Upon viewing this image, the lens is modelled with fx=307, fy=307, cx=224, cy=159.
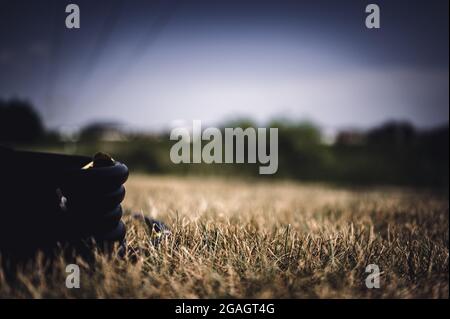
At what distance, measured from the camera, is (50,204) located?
5.49 ft

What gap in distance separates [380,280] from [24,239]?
198 centimetres

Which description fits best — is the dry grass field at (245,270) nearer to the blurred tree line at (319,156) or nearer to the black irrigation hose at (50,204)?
the black irrigation hose at (50,204)

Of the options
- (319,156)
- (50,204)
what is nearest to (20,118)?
(319,156)

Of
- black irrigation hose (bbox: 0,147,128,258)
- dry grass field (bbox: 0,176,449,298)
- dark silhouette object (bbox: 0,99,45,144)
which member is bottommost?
dry grass field (bbox: 0,176,449,298)

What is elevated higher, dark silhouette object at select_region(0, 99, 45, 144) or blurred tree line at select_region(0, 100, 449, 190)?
dark silhouette object at select_region(0, 99, 45, 144)

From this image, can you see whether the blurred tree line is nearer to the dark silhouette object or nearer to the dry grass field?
the dark silhouette object

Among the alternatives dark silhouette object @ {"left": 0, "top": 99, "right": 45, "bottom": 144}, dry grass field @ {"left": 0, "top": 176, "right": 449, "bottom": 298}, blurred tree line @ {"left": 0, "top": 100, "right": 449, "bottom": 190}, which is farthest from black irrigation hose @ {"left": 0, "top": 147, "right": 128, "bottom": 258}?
dark silhouette object @ {"left": 0, "top": 99, "right": 45, "bottom": 144}

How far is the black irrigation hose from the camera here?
1.65 meters

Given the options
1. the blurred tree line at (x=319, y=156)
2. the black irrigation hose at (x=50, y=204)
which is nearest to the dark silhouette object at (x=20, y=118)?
the blurred tree line at (x=319, y=156)

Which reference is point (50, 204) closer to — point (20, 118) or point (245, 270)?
point (245, 270)

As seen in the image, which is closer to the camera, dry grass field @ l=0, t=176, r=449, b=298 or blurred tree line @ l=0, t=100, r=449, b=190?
dry grass field @ l=0, t=176, r=449, b=298

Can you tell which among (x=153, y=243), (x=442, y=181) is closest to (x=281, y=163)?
(x=442, y=181)
